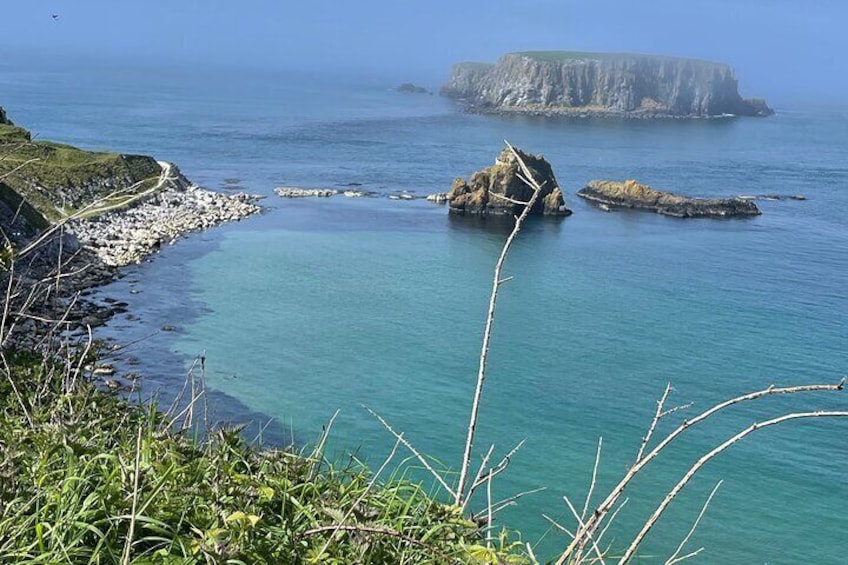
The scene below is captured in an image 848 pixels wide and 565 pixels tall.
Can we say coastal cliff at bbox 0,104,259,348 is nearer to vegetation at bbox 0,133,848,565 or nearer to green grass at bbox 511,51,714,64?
vegetation at bbox 0,133,848,565

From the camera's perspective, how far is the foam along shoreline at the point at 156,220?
3831 centimetres

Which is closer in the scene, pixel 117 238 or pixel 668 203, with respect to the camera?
pixel 117 238

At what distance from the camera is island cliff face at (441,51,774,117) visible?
5527 inches

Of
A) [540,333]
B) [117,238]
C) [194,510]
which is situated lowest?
[540,333]

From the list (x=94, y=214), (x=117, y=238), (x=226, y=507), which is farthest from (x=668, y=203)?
(x=226, y=507)

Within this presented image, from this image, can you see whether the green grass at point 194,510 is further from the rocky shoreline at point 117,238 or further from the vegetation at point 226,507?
the rocky shoreline at point 117,238

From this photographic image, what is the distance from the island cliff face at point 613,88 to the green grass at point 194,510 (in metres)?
132

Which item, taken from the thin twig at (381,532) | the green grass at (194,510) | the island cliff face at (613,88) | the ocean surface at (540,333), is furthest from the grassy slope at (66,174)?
the island cliff face at (613,88)

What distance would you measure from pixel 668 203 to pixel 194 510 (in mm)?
57238

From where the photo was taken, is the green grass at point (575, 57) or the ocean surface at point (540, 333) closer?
the ocean surface at point (540, 333)

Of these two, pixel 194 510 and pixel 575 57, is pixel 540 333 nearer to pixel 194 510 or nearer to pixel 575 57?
pixel 194 510

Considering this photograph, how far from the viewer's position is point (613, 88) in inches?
5581

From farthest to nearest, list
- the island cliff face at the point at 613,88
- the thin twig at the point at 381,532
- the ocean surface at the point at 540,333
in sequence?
the island cliff face at the point at 613,88, the ocean surface at the point at 540,333, the thin twig at the point at 381,532

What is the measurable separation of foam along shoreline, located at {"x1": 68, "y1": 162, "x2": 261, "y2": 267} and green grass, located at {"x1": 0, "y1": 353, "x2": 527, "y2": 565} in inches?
1128
